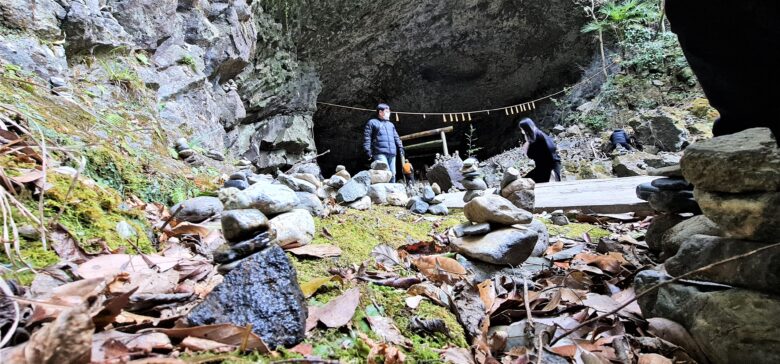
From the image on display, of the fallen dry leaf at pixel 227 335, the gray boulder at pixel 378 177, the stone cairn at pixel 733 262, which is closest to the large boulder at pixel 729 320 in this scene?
the stone cairn at pixel 733 262

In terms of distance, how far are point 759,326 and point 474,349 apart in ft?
2.61

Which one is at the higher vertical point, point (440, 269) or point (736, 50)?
point (736, 50)

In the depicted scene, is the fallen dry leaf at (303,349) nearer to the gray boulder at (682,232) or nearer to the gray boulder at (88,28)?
the gray boulder at (682,232)

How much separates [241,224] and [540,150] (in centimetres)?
505

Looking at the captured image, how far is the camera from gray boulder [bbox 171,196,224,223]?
70.9 inches

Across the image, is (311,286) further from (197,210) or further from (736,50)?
(736,50)

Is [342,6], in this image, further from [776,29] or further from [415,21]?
[776,29]

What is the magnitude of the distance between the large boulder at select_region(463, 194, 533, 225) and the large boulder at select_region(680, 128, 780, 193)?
2.42ft

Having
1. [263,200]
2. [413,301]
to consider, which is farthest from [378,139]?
[413,301]

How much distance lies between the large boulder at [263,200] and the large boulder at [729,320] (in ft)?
5.01

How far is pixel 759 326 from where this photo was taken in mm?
1063

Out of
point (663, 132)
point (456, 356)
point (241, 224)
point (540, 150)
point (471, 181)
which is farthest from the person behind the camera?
point (663, 132)

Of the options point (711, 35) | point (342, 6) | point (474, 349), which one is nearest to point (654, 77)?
point (342, 6)

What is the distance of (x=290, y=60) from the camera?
10438mm
